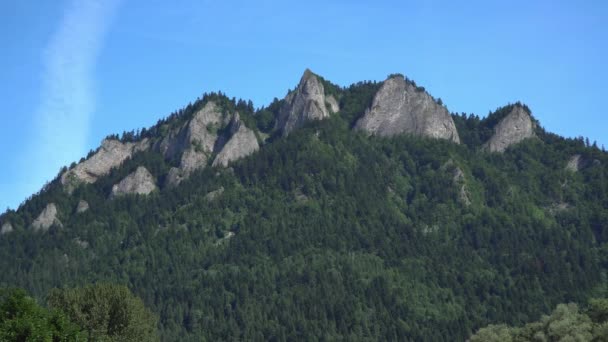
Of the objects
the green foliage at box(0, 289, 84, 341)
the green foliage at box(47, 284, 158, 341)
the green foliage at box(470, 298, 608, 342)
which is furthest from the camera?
the green foliage at box(470, 298, 608, 342)

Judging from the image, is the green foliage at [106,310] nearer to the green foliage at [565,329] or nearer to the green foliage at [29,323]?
the green foliage at [29,323]

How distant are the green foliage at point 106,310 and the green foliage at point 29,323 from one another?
24.6m

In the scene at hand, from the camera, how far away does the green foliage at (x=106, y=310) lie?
12912cm

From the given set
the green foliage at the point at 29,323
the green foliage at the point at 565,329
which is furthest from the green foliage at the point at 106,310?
the green foliage at the point at 565,329

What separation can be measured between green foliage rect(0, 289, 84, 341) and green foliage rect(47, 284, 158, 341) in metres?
24.6

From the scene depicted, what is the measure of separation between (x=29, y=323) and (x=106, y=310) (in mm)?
38271

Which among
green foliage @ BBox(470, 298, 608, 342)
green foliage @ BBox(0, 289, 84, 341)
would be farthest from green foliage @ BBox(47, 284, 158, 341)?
green foliage @ BBox(470, 298, 608, 342)

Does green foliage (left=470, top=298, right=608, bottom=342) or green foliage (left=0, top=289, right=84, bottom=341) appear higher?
green foliage (left=0, top=289, right=84, bottom=341)

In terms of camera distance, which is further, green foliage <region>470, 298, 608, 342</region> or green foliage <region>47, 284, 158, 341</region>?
green foliage <region>470, 298, 608, 342</region>

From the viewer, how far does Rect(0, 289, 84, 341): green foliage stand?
3593 inches

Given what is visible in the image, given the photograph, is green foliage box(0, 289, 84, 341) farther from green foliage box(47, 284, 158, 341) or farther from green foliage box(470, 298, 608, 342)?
green foliage box(470, 298, 608, 342)

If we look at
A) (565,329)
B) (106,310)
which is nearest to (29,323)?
(106,310)

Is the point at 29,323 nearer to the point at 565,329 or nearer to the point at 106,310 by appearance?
the point at 106,310

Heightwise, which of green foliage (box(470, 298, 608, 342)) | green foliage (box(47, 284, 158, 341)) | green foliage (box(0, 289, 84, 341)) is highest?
green foliage (box(47, 284, 158, 341))
